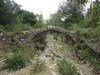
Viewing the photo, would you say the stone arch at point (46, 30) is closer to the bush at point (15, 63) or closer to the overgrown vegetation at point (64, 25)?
the overgrown vegetation at point (64, 25)

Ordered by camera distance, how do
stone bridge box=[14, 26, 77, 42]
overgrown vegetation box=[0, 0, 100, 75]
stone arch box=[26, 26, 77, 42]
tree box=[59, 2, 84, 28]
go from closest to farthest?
overgrown vegetation box=[0, 0, 100, 75] < stone bridge box=[14, 26, 77, 42] < stone arch box=[26, 26, 77, 42] < tree box=[59, 2, 84, 28]

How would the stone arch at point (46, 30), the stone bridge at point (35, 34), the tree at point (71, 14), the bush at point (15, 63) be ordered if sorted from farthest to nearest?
the tree at point (71, 14) < the stone arch at point (46, 30) < the stone bridge at point (35, 34) < the bush at point (15, 63)

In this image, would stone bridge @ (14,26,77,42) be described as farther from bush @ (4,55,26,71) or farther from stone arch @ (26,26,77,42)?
bush @ (4,55,26,71)

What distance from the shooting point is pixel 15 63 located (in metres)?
4.07

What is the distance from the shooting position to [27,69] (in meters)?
3.98

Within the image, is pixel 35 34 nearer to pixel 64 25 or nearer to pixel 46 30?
pixel 46 30

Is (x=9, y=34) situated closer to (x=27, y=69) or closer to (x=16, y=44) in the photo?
(x=16, y=44)

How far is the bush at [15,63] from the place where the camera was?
13.2 feet

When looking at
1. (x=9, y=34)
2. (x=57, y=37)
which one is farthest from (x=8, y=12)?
(x=57, y=37)

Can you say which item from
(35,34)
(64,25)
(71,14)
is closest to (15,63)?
(35,34)

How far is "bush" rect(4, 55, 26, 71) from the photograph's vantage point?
4030 mm

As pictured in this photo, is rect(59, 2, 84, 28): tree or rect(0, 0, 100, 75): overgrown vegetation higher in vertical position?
rect(59, 2, 84, 28): tree

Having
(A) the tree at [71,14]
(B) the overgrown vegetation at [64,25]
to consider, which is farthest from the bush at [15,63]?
(A) the tree at [71,14]

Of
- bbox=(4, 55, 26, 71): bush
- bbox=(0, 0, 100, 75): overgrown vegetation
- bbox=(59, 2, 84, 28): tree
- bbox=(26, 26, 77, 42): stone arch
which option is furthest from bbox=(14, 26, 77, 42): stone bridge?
bbox=(59, 2, 84, 28): tree
